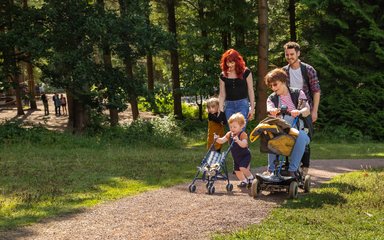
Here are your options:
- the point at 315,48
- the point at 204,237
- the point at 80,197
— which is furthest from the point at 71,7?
the point at 204,237

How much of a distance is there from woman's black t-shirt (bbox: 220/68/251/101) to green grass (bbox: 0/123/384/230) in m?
1.88

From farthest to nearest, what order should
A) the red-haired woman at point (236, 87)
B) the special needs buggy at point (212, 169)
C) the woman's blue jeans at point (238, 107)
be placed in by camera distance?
the woman's blue jeans at point (238, 107)
the red-haired woman at point (236, 87)
the special needs buggy at point (212, 169)

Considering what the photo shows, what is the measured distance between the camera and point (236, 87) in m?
8.98

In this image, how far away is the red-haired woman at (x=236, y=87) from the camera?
8.77m

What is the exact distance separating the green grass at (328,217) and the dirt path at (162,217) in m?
0.28

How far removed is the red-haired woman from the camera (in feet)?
28.8

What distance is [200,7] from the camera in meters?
26.9

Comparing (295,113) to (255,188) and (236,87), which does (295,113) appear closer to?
(255,188)

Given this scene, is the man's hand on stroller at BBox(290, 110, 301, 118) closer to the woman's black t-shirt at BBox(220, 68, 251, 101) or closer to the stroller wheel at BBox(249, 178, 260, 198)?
the stroller wheel at BBox(249, 178, 260, 198)

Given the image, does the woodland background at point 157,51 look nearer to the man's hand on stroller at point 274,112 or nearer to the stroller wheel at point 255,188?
the man's hand on stroller at point 274,112

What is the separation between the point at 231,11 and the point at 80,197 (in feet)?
57.8

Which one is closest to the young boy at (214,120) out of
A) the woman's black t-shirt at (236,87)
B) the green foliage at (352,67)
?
the woman's black t-shirt at (236,87)

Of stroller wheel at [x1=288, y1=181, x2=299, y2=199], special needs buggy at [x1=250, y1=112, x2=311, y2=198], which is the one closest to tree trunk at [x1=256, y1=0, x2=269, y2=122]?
special needs buggy at [x1=250, y1=112, x2=311, y2=198]

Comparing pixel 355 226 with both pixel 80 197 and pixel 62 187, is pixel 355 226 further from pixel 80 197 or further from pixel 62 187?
pixel 62 187
